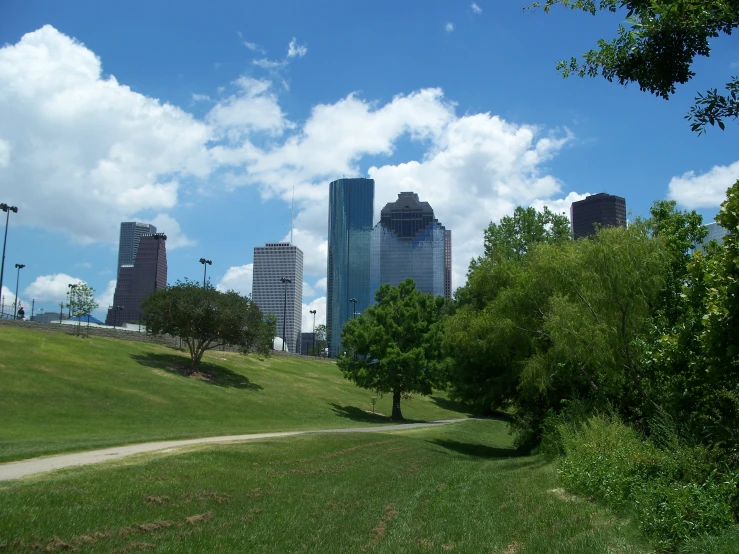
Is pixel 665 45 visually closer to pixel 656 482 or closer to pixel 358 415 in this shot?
pixel 656 482

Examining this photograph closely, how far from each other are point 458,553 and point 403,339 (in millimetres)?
44504

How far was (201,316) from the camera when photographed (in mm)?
51594

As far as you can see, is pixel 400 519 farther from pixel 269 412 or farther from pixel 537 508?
pixel 269 412

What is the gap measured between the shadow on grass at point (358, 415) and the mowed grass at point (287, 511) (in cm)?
3070

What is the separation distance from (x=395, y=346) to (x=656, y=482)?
40432 millimetres

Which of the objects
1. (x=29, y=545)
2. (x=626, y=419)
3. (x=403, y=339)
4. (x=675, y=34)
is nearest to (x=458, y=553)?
(x=29, y=545)

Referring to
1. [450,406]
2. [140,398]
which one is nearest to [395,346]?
[140,398]

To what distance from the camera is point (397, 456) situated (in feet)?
78.8

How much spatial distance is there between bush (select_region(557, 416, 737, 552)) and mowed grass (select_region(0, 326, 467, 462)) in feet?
52.5

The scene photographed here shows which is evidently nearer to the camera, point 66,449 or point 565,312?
point 66,449

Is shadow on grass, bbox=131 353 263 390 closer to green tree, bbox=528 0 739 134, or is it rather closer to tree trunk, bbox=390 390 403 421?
tree trunk, bbox=390 390 403 421

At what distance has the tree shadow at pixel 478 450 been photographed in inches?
1235

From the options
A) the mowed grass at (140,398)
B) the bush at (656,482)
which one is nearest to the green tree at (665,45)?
the bush at (656,482)

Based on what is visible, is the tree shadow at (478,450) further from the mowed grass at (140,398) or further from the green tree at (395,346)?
the green tree at (395,346)
